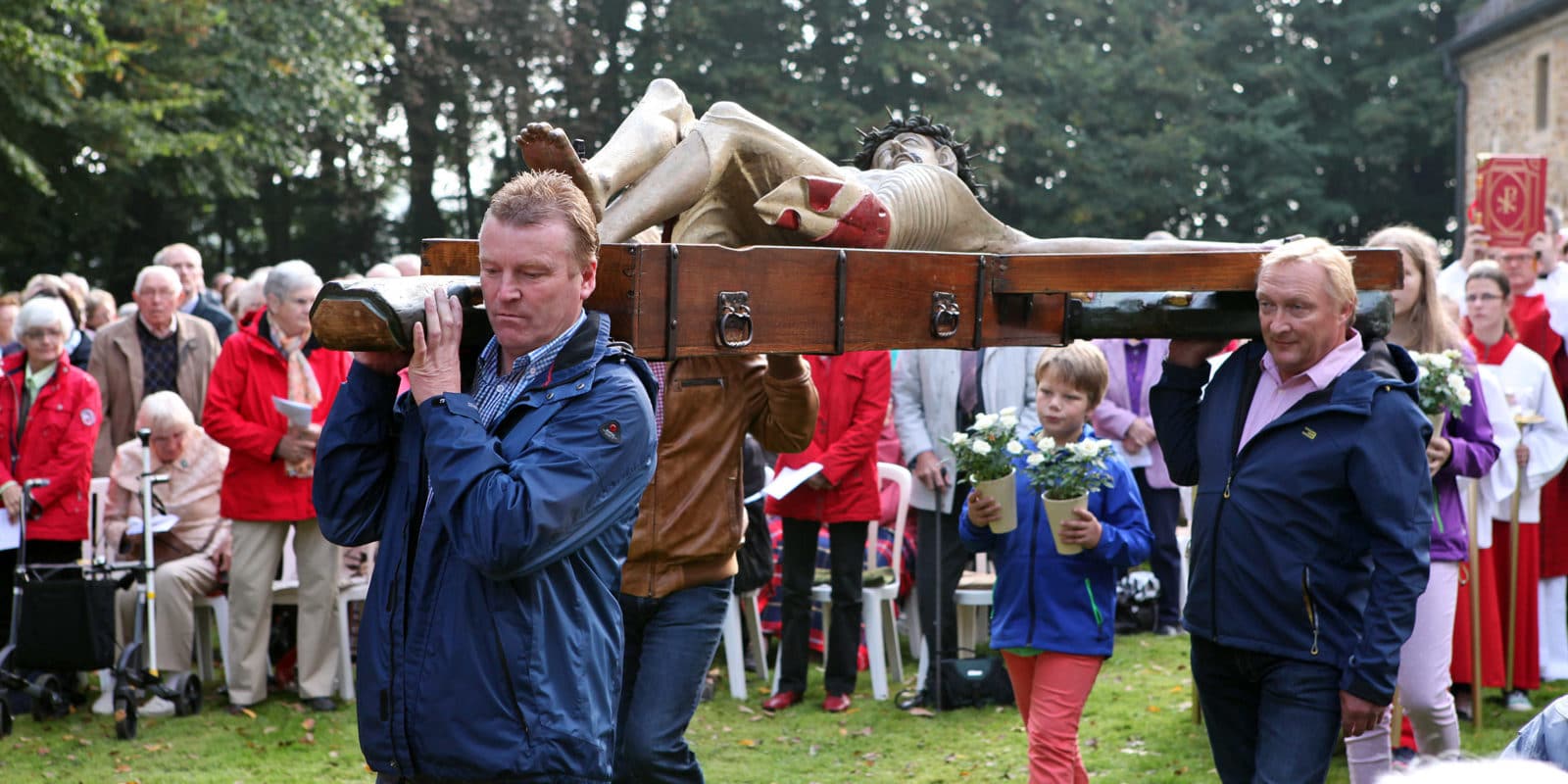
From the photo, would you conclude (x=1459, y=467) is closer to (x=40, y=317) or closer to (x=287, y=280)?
(x=287, y=280)

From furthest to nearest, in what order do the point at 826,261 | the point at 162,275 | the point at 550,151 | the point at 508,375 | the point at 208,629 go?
the point at 162,275
the point at 208,629
the point at 826,261
the point at 550,151
the point at 508,375

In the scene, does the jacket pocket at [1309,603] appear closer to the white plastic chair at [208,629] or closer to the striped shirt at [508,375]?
the striped shirt at [508,375]

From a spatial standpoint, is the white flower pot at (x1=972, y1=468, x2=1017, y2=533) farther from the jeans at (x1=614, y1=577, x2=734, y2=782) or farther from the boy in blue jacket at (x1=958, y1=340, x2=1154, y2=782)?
the jeans at (x1=614, y1=577, x2=734, y2=782)

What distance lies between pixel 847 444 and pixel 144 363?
4567 millimetres

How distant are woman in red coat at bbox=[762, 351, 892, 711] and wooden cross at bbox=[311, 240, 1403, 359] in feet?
13.4

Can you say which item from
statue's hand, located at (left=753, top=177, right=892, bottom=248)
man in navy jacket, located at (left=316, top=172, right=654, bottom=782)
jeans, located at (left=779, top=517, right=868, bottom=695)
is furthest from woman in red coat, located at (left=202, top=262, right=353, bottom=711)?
man in navy jacket, located at (left=316, top=172, right=654, bottom=782)

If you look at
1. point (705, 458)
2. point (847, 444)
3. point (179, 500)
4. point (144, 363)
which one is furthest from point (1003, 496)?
point (144, 363)

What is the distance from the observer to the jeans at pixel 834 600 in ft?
28.0

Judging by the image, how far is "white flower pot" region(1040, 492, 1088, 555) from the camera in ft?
18.2

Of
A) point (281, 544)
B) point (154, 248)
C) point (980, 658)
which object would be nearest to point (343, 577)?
point (281, 544)

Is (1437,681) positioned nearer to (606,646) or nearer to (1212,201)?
(606,646)

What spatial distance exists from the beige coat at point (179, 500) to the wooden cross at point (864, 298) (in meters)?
5.57

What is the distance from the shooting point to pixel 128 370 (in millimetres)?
10000

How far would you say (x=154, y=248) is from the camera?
25.0 m
